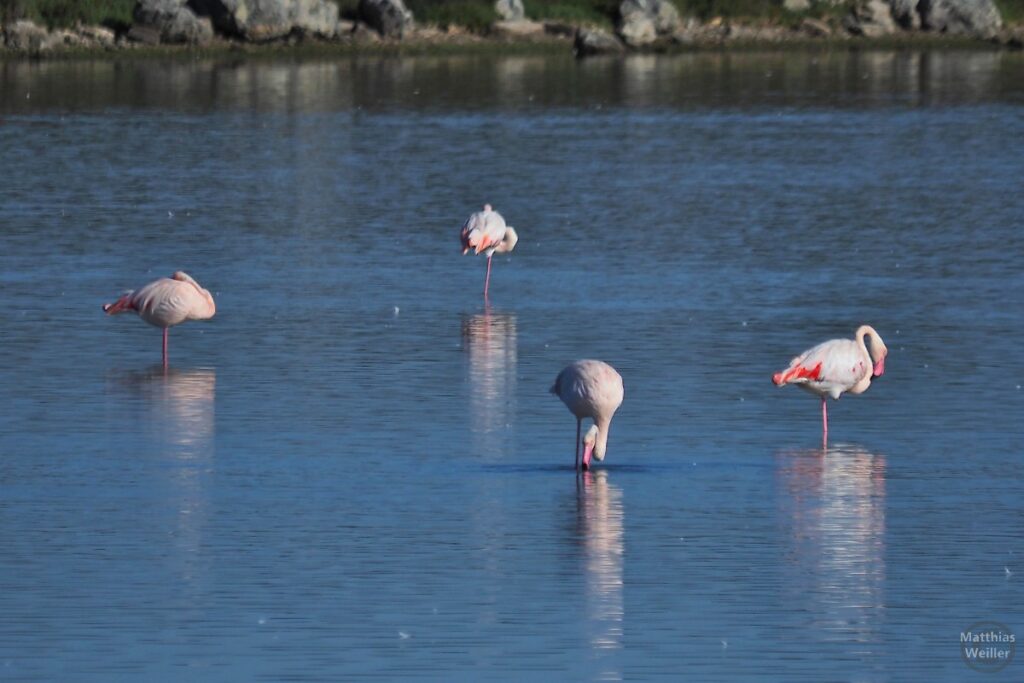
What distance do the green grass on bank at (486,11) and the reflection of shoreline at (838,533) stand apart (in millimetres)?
50975

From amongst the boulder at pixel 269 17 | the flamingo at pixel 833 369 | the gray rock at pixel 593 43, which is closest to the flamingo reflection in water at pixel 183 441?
the flamingo at pixel 833 369

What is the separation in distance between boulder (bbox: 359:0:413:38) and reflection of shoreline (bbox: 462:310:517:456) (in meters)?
46.3

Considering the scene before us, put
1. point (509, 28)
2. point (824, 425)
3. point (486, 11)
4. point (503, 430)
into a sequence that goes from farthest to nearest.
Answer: point (486, 11)
point (509, 28)
point (503, 430)
point (824, 425)

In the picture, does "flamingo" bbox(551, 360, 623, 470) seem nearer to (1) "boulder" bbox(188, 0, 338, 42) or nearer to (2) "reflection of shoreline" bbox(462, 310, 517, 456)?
(2) "reflection of shoreline" bbox(462, 310, 517, 456)

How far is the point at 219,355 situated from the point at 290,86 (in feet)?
111

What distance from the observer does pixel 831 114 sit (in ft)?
139

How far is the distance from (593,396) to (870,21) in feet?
196

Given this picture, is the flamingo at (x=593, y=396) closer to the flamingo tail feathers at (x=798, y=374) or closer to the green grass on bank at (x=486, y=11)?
the flamingo tail feathers at (x=798, y=374)

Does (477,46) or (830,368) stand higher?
(477,46)

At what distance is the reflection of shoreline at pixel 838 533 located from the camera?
32.0 ft

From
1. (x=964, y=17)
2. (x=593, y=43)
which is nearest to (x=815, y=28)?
(x=964, y=17)

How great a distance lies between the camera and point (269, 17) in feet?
204

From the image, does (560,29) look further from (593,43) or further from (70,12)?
(70,12)

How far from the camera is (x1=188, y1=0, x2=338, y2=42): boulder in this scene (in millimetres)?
61719
